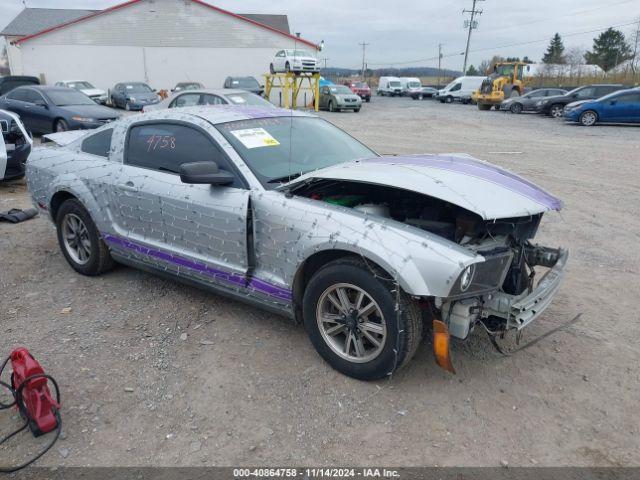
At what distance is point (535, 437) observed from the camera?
2.71 meters

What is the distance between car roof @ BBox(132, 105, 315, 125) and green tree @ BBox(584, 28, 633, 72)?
221ft

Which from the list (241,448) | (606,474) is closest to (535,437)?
(606,474)

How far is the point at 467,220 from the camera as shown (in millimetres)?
3215

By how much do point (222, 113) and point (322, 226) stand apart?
1.59 metres

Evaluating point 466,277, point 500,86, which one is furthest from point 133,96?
point 466,277

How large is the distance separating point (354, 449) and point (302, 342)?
1.10m

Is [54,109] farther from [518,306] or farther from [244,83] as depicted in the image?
[518,306]

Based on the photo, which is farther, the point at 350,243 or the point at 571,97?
the point at 571,97

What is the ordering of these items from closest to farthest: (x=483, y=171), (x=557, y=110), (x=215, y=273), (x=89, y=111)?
(x=483, y=171)
(x=215, y=273)
(x=89, y=111)
(x=557, y=110)

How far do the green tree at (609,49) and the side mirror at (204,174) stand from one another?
68327 mm

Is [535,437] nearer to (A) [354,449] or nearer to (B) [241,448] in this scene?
(A) [354,449]

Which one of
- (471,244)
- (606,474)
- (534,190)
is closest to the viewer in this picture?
(606,474)

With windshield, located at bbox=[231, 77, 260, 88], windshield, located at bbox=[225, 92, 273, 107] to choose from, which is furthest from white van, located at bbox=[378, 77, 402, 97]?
windshield, located at bbox=[225, 92, 273, 107]

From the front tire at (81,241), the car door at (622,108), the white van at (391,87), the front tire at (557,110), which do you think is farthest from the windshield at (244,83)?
the white van at (391,87)
